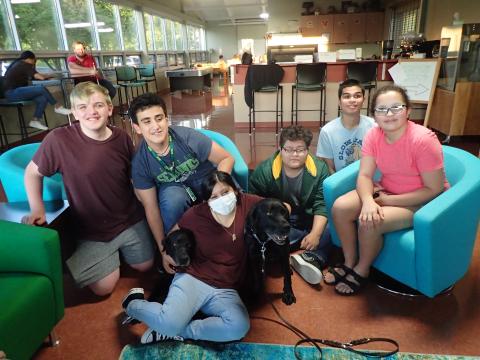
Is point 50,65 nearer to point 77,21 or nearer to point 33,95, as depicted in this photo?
point 77,21

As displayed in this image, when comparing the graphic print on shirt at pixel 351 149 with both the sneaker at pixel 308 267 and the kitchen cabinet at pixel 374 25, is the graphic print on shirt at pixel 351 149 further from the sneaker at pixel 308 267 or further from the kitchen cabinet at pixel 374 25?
the kitchen cabinet at pixel 374 25

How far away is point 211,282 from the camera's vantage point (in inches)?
59.6

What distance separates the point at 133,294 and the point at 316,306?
2.84 feet

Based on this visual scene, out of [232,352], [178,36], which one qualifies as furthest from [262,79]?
[178,36]

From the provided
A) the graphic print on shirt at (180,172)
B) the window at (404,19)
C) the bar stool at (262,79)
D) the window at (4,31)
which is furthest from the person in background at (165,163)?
the window at (404,19)

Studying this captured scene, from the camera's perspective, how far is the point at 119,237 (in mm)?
1860

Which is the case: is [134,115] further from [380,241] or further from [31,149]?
[380,241]

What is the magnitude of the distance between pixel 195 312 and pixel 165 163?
2.48 ft

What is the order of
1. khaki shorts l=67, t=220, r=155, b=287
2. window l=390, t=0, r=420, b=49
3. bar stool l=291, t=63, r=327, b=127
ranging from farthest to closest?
window l=390, t=0, r=420, b=49
bar stool l=291, t=63, r=327, b=127
khaki shorts l=67, t=220, r=155, b=287

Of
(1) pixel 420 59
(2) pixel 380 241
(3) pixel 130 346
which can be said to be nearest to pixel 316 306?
(2) pixel 380 241

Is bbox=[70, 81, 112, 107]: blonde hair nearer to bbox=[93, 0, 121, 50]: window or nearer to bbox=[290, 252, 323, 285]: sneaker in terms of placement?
bbox=[290, 252, 323, 285]: sneaker

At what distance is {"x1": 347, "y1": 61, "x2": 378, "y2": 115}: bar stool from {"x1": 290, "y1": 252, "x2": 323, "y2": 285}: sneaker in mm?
3504

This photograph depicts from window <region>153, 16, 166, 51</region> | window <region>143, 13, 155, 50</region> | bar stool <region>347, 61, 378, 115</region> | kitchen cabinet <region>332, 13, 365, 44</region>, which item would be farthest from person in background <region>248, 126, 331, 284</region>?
window <region>153, 16, 166, 51</region>

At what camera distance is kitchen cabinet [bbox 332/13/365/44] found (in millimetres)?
9297
